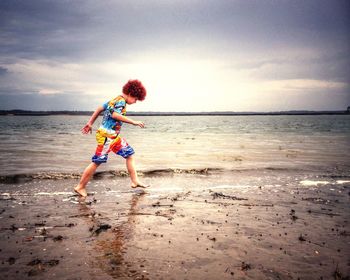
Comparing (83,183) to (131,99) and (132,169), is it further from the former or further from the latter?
(131,99)

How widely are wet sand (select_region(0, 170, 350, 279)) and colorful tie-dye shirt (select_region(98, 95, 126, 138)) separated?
1.24 metres

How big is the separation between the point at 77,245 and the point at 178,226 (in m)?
1.30

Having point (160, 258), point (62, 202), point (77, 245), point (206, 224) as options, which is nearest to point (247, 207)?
point (206, 224)

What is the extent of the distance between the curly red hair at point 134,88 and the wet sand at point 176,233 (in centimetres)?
200

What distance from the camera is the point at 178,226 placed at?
12.8 feet

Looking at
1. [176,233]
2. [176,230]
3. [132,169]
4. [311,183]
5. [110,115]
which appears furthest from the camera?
[311,183]

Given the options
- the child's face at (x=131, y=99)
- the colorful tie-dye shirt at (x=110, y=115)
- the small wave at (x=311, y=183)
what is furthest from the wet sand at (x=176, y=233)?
the child's face at (x=131, y=99)

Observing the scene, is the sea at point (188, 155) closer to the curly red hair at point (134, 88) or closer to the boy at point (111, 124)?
the boy at point (111, 124)

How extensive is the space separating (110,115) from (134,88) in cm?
73

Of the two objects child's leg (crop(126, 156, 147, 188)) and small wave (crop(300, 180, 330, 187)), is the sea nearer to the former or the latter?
small wave (crop(300, 180, 330, 187))

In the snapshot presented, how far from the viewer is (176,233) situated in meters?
3.64

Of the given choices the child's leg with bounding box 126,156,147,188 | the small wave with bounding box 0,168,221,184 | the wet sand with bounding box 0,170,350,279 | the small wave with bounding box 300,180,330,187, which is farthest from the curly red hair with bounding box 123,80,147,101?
the small wave with bounding box 300,180,330,187

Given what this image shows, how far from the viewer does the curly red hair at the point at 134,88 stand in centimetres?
586

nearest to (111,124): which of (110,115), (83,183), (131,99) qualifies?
(110,115)
